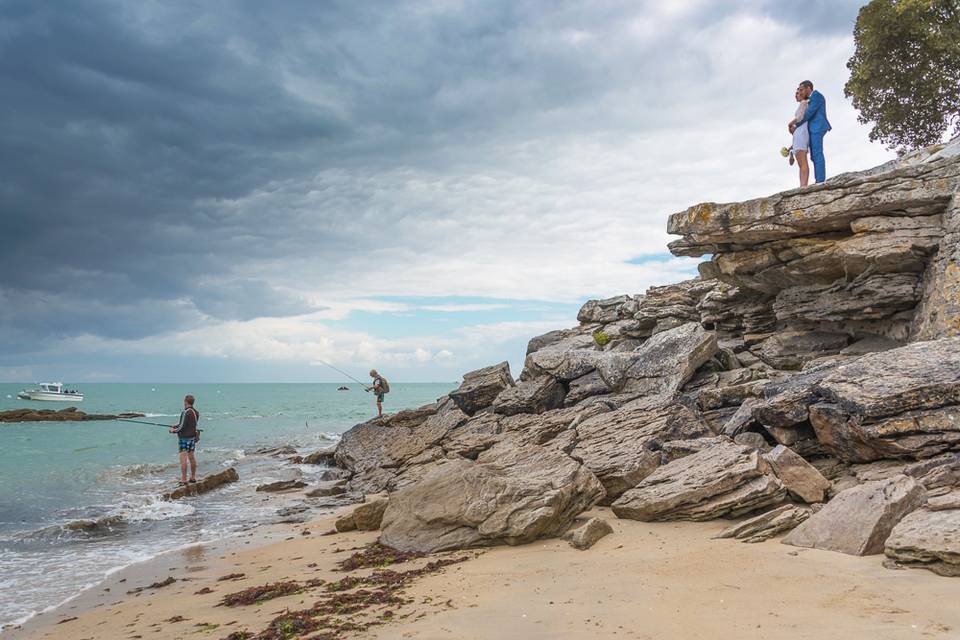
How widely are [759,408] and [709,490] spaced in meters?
2.81

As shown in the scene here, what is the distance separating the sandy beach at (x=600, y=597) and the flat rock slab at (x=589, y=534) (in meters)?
0.13

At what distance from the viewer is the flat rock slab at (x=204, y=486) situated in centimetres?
1963

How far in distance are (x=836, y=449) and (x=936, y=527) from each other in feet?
13.1

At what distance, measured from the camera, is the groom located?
54.1 feet

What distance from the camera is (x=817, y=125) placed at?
16.6 m

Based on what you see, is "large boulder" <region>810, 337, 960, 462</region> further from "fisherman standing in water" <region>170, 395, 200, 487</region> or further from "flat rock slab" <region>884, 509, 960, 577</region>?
"fisherman standing in water" <region>170, 395, 200, 487</region>

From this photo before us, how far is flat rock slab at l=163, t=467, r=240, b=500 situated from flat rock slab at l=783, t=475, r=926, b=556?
1842 cm

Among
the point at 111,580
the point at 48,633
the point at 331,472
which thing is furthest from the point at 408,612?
the point at 331,472

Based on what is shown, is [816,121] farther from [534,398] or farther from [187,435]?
[187,435]

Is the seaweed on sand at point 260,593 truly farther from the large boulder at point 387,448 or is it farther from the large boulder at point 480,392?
the large boulder at point 480,392

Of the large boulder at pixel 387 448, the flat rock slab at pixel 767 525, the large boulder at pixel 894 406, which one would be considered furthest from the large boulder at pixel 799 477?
the large boulder at pixel 387 448

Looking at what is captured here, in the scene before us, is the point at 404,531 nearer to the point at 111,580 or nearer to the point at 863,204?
the point at 111,580

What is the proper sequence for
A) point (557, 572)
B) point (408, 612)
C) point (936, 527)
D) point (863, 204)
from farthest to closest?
point (863, 204) → point (557, 572) → point (408, 612) → point (936, 527)

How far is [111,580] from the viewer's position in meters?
11.2
